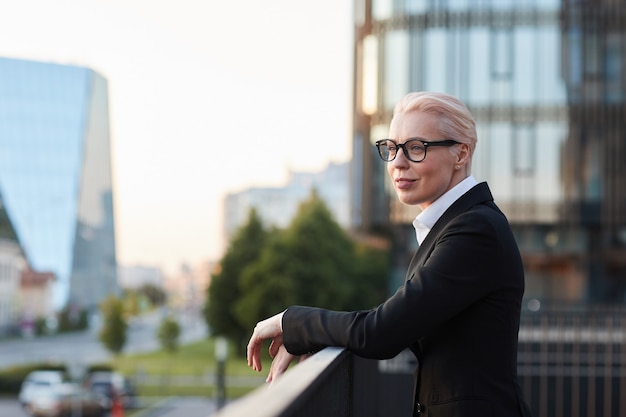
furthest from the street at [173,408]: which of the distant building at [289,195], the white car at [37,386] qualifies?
the distant building at [289,195]

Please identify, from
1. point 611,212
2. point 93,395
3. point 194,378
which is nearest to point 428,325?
point 611,212

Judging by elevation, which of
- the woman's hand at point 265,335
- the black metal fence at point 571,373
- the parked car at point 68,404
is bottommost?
the parked car at point 68,404

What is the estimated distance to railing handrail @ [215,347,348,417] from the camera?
4.70 ft

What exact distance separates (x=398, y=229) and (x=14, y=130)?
69322 mm

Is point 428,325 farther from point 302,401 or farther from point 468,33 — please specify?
point 468,33

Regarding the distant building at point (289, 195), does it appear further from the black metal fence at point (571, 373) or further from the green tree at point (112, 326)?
the black metal fence at point (571, 373)

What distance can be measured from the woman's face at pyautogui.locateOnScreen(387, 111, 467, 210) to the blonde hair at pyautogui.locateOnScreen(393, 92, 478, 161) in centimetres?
1

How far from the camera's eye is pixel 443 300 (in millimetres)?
2383

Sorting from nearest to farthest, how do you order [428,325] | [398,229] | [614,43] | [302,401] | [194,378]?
1. [302,401]
2. [428,325]
3. [614,43]
4. [398,229]
5. [194,378]

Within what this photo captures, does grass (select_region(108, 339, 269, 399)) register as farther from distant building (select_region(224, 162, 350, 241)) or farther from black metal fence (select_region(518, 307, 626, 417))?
distant building (select_region(224, 162, 350, 241))

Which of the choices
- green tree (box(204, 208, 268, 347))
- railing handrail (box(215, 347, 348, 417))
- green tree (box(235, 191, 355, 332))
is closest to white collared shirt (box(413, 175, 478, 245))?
railing handrail (box(215, 347, 348, 417))

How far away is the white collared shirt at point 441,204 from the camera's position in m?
2.63

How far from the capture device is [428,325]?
2400mm

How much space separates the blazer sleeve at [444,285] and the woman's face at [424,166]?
6.0 inches
